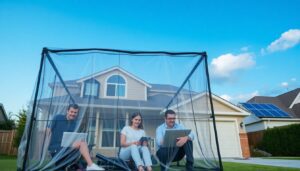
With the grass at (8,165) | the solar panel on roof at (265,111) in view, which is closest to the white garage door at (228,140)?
the solar panel on roof at (265,111)

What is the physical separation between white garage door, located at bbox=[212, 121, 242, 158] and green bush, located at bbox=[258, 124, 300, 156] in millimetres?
3181

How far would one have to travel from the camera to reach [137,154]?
2.98m

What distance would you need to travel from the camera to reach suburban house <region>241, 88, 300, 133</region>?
14031 millimetres

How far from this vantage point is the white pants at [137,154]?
9.67 feet

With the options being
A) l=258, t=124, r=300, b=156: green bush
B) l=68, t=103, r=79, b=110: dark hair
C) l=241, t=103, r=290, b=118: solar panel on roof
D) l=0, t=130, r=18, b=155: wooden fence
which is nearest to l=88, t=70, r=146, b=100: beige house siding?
l=68, t=103, r=79, b=110: dark hair

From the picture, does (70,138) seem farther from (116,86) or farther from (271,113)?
(271,113)

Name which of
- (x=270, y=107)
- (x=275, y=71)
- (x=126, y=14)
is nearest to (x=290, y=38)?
(x=270, y=107)

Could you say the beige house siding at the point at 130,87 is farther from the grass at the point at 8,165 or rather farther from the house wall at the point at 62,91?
the grass at the point at 8,165

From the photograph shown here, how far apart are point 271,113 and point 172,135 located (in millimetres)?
13706

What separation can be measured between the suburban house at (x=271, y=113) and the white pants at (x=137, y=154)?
43.2 feet

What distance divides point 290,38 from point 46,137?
946 inches

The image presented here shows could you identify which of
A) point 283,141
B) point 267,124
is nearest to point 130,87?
point 283,141

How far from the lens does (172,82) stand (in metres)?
3.65

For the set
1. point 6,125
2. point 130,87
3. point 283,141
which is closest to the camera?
point 130,87
